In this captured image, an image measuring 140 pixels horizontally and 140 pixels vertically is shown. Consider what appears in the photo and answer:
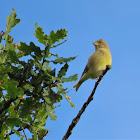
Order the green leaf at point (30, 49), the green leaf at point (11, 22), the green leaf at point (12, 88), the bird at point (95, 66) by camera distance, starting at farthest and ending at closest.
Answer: the bird at point (95, 66) < the green leaf at point (11, 22) < the green leaf at point (30, 49) < the green leaf at point (12, 88)

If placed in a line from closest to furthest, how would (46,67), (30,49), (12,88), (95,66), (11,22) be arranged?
(12,88) → (46,67) → (30,49) → (11,22) → (95,66)

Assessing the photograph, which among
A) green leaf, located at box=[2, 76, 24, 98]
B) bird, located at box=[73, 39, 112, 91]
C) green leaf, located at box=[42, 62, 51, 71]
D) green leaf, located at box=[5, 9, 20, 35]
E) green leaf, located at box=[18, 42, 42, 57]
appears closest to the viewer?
green leaf, located at box=[2, 76, 24, 98]

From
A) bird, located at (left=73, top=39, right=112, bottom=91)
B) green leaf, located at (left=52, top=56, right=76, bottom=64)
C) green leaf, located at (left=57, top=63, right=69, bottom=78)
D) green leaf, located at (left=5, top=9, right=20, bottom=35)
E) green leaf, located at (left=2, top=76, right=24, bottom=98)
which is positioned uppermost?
bird, located at (left=73, top=39, right=112, bottom=91)

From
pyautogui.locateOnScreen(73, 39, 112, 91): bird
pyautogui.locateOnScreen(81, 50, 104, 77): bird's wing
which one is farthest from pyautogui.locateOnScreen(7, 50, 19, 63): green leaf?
pyautogui.locateOnScreen(81, 50, 104, 77): bird's wing

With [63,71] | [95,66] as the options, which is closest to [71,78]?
[63,71]

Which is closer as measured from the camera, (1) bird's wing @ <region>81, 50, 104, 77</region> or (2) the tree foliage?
(2) the tree foliage

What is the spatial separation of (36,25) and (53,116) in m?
1.19

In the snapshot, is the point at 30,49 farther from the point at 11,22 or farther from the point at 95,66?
the point at 95,66

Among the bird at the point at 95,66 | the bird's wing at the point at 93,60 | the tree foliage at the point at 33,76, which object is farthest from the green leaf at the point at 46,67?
the bird's wing at the point at 93,60

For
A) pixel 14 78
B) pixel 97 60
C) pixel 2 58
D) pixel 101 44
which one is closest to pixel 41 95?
pixel 14 78

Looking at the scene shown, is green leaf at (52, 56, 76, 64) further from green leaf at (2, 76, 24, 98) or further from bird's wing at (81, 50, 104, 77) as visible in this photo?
bird's wing at (81, 50, 104, 77)

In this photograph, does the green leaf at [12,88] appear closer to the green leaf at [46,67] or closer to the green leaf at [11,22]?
the green leaf at [46,67]

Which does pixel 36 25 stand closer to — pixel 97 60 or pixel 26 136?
pixel 26 136

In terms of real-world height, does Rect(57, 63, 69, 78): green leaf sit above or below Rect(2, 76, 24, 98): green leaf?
above
